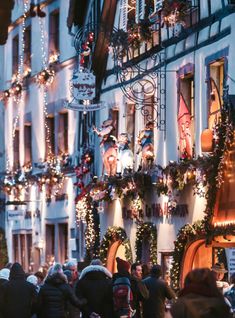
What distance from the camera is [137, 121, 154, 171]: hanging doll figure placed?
3011 cm

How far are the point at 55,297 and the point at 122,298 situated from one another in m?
1.08

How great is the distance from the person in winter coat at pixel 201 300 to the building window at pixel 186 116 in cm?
1470

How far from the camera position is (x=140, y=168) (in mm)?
30844

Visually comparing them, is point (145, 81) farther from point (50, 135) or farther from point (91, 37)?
point (50, 135)

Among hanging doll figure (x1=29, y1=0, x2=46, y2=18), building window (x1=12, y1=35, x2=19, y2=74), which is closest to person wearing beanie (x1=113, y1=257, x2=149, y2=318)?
hanging doll figure (x1=29, y1=0, x2=46, y2=18)

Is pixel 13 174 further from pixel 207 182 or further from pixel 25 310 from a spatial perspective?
pixel 25 310

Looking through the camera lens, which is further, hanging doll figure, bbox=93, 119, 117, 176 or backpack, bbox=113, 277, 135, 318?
hanging doll figure, bbox=93, 119, 117, 176

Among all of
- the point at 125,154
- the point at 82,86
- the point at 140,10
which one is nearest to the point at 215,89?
the point at 140,10

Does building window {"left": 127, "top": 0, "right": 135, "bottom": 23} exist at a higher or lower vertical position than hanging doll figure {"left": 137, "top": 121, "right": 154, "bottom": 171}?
higher

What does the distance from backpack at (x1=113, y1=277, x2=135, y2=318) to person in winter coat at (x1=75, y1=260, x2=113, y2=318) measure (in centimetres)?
20

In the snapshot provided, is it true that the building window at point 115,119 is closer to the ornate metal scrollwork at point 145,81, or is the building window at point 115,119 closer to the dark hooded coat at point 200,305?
the ornate metal scrollwork at point 145,81

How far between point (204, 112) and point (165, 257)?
4.08 meters

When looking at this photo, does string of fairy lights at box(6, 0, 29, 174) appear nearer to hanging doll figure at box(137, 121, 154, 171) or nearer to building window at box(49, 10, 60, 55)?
building window at box(49, 10, 60, 55)

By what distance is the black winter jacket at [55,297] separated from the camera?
19406 mm
